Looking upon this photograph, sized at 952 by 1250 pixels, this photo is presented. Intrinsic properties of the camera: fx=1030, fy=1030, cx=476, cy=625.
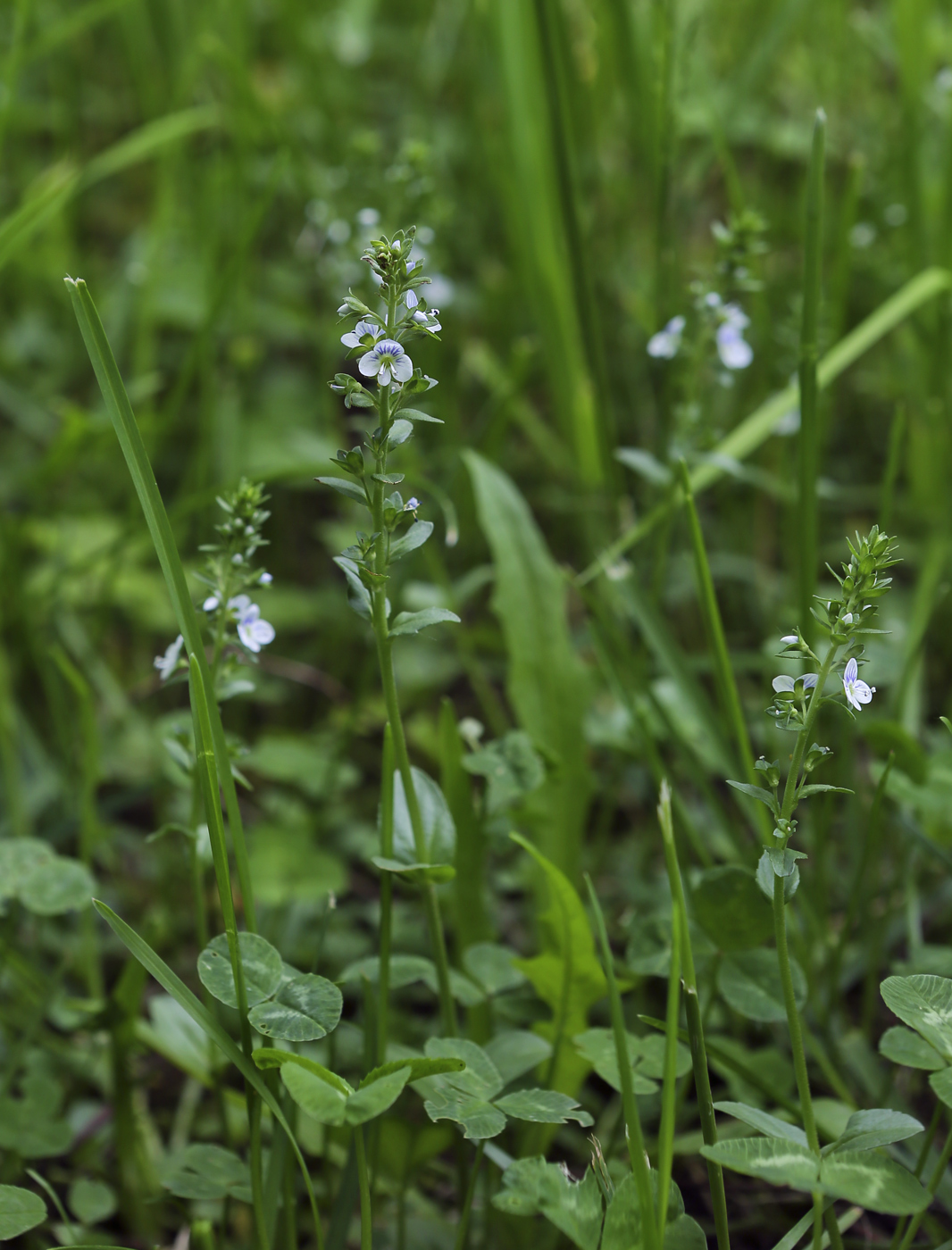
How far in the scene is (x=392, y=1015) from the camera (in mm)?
1510

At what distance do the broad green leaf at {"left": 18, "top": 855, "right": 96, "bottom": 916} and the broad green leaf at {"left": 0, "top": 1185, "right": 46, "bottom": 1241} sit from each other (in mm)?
411

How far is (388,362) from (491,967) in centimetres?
82

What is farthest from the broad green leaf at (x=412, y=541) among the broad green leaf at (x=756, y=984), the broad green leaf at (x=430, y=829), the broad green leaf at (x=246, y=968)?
the broad green leaf at (x=756, y=984)

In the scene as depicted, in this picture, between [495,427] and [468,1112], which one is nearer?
[468,1112]

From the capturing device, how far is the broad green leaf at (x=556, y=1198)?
3.27 ft

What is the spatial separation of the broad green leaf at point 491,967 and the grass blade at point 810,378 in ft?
2.08

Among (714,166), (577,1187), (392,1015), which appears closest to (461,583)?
(392,1015)

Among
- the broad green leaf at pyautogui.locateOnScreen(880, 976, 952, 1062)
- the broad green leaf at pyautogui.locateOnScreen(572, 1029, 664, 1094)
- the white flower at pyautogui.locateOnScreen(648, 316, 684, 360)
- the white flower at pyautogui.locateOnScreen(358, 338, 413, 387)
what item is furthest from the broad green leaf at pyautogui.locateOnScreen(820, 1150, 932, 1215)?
the white flower at pyautogui.locateOnScreen(648, 316, 684, 360)

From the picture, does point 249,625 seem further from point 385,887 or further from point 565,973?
point 565,973

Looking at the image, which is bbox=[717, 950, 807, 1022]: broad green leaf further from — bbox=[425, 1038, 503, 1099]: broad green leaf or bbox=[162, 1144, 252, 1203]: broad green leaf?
bbox=[162, 1144, 252, 1203]: broad green leaf

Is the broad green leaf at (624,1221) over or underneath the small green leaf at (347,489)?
underneath

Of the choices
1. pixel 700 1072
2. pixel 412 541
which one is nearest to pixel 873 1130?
pixel 700 1072

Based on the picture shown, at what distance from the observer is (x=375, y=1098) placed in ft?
3.13

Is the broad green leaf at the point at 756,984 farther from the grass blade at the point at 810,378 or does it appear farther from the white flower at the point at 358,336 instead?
the white flower at the point at 358,336
